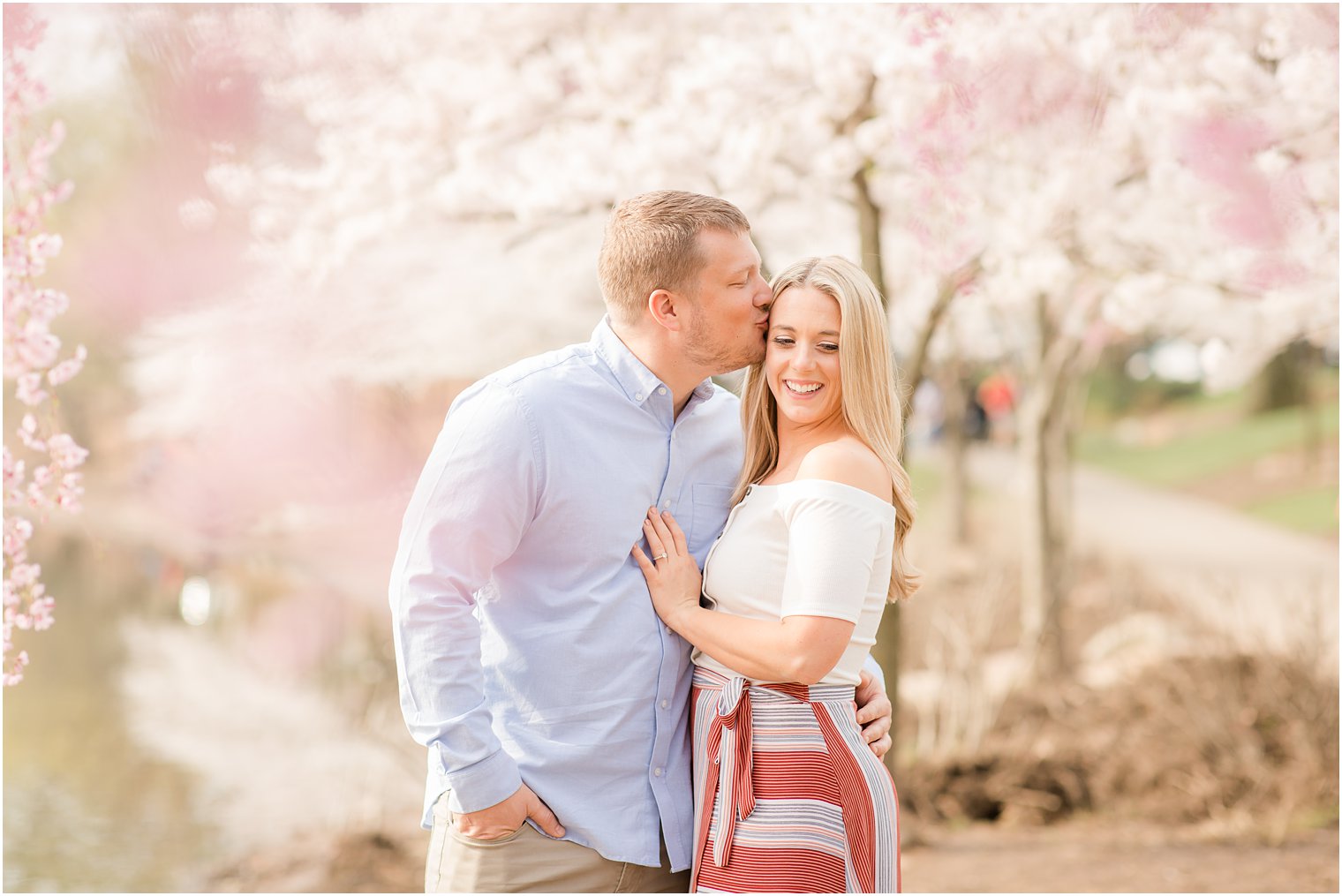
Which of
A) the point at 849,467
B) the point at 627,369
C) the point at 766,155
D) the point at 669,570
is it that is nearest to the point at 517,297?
the point at 766,155

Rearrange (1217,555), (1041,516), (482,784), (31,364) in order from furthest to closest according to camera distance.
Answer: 1. (1217,555)
2. (1041,516)
3. (31,364)
4. (482,784)

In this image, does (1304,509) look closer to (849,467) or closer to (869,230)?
(869,230)

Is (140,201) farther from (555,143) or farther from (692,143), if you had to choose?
(692,143)

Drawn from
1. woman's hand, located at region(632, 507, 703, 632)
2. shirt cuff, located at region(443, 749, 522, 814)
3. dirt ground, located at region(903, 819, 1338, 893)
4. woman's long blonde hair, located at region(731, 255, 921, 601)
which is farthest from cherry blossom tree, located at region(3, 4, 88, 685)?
dirt ground, located at region(903, 819, 1338, 893)

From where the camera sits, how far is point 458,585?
2201mm

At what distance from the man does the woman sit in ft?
0.26

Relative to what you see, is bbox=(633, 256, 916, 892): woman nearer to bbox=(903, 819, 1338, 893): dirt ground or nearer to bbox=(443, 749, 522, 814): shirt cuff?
bbox=(443, 749, 522, 814): shirt cuff

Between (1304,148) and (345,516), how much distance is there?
4.35 meters

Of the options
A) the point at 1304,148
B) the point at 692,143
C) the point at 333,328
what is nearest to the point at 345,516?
the point at 333,328

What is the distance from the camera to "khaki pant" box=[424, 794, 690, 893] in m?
2.26

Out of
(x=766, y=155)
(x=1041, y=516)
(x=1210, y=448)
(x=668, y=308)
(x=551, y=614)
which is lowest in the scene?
(x=1210, y=448)

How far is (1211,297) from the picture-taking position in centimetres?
636

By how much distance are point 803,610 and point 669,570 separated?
0.30 metres

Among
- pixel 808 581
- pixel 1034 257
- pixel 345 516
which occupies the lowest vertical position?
pixel 345 516
